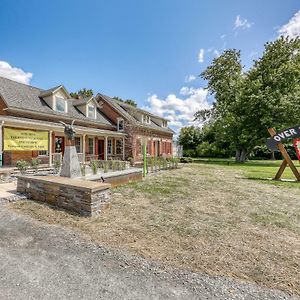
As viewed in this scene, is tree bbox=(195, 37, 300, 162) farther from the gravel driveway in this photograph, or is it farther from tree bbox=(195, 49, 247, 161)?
the gravel driveway

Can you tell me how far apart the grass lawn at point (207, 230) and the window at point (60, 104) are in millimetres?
11898

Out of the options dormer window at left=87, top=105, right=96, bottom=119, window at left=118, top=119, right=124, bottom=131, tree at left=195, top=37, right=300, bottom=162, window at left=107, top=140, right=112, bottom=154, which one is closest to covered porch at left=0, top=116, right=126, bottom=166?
window at left=107, top=140, right=112, bottom=154

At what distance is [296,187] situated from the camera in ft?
30.6

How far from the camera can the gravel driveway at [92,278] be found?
245 cm

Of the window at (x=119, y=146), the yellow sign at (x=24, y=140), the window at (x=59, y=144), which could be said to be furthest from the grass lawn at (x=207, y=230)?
the window at (x=119, y=146)

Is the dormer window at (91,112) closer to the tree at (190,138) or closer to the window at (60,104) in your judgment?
the window at (60,104)

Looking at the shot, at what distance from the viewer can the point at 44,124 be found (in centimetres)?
1301

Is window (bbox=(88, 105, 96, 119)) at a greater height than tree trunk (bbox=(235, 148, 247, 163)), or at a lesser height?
greater

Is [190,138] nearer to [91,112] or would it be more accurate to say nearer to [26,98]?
[91,112]

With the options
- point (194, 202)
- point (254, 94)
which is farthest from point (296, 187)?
point (254, 94)

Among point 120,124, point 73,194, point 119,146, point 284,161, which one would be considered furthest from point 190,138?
point 73,194

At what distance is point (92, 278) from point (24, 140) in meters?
11.3

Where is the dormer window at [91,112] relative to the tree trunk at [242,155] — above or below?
above

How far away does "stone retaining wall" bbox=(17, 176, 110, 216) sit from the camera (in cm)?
518
